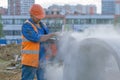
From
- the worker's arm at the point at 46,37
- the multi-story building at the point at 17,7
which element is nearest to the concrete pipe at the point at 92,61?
the worker's arm at the point at 46,37

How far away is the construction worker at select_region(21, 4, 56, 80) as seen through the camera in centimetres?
600

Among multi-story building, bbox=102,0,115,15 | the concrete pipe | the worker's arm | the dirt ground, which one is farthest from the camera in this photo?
multi-story building, bbox=102,0,115,15

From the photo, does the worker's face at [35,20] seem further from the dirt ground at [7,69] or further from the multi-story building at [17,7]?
the multi-story building at [17,7]

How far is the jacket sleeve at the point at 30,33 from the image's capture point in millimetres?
5980

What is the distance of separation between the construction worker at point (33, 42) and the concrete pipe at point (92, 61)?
2.40ft

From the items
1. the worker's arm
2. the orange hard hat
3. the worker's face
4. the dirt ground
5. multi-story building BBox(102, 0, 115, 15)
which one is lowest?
the dirt ground

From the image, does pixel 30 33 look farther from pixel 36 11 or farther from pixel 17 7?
pixel 17 7

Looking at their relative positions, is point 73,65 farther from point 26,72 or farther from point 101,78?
point 26,72

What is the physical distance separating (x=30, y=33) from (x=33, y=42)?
6.2 inches

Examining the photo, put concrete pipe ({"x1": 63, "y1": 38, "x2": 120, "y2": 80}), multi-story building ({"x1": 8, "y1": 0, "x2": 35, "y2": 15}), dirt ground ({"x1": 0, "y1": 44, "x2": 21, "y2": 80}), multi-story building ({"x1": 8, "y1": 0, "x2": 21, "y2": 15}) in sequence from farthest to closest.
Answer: multi-story building ({"x1": 8, "y1": 0, "x2": 21, "y2": 15}) → multi-story building ({"x1": 8, "y1": 0, "x2": 35, "y2": 15}) → dirt ground ({"x1": 0, "y1": 44, "x2": 21, "y2": 80}) → concrete pipe ({"x1": 63, "y1": 38, "x2": 120, "y2": 80})

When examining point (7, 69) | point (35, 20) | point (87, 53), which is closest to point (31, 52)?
point (35, 20)

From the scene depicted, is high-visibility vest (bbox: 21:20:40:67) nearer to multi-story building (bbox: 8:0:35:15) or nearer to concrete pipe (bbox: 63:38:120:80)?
concrete pipe (bbox: 63:38:120:80)

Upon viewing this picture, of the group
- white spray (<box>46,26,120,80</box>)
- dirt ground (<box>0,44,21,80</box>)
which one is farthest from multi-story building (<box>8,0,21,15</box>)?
white spray (<box>46,26,120,80</box>)

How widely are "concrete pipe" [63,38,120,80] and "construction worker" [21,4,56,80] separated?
0.73m
